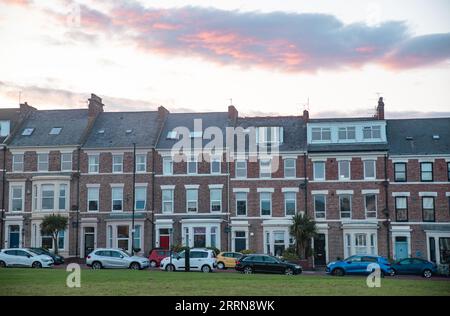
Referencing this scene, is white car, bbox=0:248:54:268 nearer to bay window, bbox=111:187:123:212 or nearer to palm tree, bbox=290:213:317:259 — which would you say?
bay window, bbox=111:187:123:212

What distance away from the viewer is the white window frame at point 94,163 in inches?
2366

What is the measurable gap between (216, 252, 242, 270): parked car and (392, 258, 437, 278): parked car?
11.4 meters

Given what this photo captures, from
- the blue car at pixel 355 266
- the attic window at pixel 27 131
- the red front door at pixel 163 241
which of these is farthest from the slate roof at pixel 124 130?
the blue car at pixel 355 266

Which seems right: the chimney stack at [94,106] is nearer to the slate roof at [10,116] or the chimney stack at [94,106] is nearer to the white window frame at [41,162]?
the white window frame at [41,162]

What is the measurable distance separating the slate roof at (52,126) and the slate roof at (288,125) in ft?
51.1

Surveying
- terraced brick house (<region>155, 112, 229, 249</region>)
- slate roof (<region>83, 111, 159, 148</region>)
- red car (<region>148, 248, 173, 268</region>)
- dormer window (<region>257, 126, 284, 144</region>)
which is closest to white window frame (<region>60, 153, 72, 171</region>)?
slate roof (<region>83, 111, 159, 148</region>)

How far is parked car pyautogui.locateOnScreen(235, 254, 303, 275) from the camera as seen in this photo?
42.6m

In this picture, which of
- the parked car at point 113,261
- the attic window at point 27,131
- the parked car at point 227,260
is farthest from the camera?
the attic window at point 27,131

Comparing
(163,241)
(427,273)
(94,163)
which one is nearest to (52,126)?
(94,163)

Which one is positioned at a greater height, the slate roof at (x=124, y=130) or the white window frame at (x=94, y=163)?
the slate roof at (x=124, y=130)

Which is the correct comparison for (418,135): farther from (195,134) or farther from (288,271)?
(288,271)

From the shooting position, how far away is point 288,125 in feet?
201

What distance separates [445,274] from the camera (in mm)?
44688

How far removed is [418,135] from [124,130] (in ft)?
89.9
